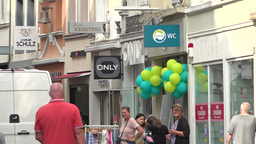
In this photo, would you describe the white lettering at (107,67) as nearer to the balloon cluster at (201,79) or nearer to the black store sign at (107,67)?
the black store sign at (107,67)

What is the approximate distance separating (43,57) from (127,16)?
782 centimetres

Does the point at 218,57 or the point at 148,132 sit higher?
the point at 218,57

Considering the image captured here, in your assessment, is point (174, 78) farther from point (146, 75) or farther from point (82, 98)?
point (82, 98)

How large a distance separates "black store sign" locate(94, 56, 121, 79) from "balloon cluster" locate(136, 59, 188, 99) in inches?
98.2

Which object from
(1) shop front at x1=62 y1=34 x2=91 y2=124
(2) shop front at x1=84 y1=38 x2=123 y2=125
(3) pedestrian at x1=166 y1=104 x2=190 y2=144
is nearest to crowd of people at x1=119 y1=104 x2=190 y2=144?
(3) pedestrian at x1=166 y1=104 x2=190 y2=144

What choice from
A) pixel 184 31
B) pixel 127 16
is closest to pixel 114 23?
pixel 127 16

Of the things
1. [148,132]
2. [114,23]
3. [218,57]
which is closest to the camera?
[148,132]

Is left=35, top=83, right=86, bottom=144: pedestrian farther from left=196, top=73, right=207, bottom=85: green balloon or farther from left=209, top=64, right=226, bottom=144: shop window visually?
left=196, top=73, right=207, bottom=85: green balloon

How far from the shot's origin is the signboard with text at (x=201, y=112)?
15.4m

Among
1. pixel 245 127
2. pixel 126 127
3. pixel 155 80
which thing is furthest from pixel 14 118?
pixel 155 80

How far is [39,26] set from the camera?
1101 inches

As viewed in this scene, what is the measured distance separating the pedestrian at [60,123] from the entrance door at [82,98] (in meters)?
16.4

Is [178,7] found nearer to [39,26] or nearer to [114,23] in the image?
[114,23]

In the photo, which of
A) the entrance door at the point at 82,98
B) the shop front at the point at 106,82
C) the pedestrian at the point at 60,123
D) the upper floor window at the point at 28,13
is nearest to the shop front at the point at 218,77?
the shop front at the point at 106,82
